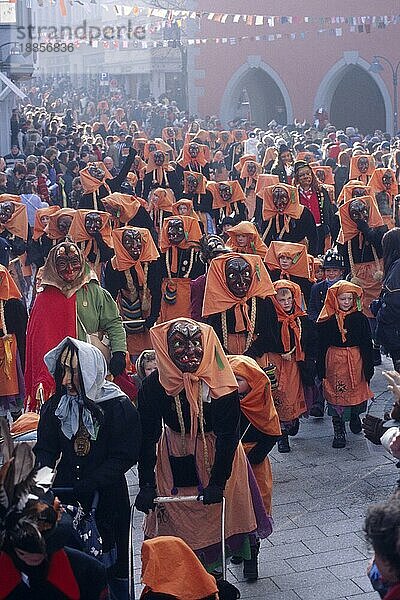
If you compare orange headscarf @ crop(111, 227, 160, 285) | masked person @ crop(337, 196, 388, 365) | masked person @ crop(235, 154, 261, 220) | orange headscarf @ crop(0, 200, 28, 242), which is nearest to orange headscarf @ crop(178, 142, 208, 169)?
masked person @ crop(235, 154, 261, 220)

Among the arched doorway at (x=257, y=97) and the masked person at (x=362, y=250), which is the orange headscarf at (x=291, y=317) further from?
the arched doorway at (x=257, y=97)

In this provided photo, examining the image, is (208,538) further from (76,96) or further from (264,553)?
(76,96)

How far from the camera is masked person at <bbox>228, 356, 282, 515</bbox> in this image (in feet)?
22.4

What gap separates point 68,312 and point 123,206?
19.0ft

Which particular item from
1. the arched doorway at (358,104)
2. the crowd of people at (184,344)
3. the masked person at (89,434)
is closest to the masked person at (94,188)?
A: the crowd of people at (184,344)

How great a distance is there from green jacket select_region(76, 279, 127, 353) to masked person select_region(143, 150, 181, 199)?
30.4 ft

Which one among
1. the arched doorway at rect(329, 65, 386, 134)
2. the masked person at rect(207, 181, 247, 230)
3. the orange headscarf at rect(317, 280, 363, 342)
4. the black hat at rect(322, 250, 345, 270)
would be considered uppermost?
the arched doorway at rect(329, 65, 386, 134)

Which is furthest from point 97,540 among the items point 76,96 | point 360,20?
point 76,96

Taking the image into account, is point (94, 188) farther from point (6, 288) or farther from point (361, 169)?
point (6, 288)

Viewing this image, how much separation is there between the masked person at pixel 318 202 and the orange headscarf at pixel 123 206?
192 cm

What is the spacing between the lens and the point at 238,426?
641 cm

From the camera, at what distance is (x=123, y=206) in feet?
46.0

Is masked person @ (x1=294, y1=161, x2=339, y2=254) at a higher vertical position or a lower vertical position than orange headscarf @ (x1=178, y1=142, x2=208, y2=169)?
lower

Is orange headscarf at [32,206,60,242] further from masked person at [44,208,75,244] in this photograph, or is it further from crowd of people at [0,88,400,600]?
masked person at [44,208,75,244]
